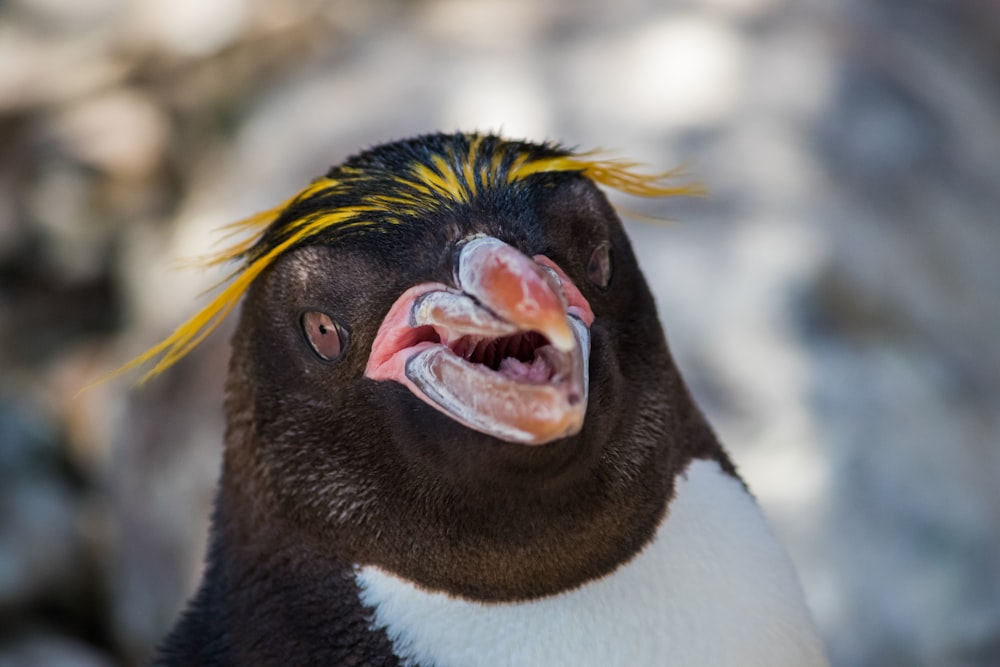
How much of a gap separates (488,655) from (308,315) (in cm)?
52

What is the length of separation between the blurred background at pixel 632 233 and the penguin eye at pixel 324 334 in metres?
1.93

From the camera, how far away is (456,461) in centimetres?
152

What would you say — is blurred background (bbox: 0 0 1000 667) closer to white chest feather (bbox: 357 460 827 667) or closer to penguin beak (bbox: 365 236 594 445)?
white chest feather (bbox: 357 460 827 667)

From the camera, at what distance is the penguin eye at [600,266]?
1.70 m

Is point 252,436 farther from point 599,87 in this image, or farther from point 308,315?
point 599,87

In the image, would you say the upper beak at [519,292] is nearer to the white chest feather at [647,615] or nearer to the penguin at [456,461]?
the penguin at [456,461]

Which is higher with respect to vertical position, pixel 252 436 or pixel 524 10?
pixel 524 10

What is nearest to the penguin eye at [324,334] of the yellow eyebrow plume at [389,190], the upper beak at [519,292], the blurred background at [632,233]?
the yellow eyebrow plume at [389,190]

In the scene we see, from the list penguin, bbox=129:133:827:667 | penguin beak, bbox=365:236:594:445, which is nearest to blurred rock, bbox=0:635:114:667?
penguin, bbox=129:133:827:667

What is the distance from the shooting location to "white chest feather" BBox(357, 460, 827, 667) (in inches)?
64.0

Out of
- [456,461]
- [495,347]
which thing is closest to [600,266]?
[495,347]

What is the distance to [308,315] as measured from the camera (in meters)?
1.69

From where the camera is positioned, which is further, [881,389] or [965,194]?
[965,194]

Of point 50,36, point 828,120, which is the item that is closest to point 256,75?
point 50,36
